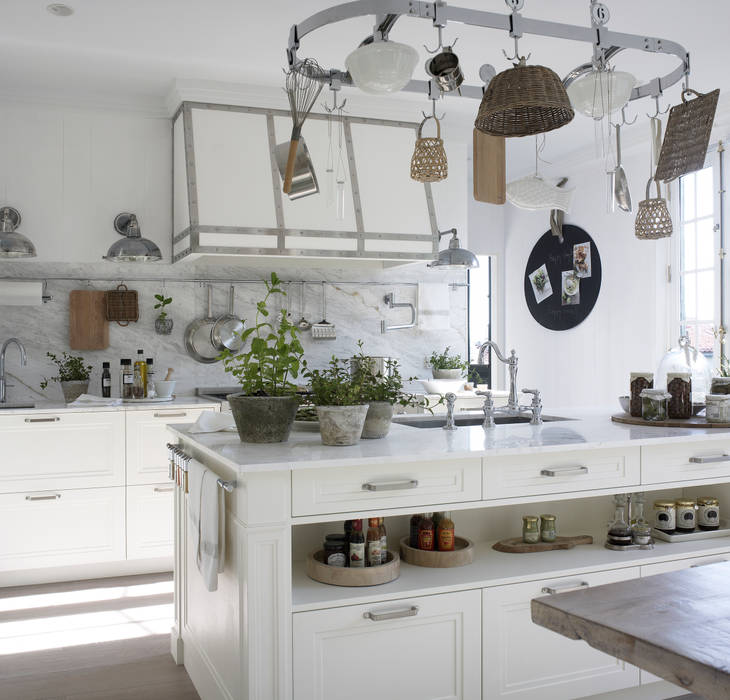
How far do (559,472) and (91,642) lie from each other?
2109mm

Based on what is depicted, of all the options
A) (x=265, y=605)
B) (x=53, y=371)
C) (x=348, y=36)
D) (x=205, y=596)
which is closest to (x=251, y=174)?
(x=348, y=36)

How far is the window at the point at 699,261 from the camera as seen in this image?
194 inches

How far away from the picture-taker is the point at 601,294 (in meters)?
5.88

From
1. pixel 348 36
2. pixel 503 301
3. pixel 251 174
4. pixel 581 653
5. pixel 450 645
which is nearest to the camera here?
pixel 450 645

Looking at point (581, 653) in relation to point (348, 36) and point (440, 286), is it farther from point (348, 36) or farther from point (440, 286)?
point (440, 286)

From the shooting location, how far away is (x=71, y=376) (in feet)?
15.2

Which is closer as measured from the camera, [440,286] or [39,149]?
[39,149]

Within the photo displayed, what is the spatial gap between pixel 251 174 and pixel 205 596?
2.81 meters

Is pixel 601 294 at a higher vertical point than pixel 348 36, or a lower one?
lower

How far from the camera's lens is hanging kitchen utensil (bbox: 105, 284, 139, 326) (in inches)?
189

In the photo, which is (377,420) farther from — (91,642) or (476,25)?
(91,642)

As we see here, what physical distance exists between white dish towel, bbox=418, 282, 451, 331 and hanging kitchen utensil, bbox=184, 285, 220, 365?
5.03 feet

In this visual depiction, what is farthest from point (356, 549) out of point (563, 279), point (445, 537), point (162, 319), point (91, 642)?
point (563, 279)

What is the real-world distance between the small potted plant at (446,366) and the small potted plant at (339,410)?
123 inches
